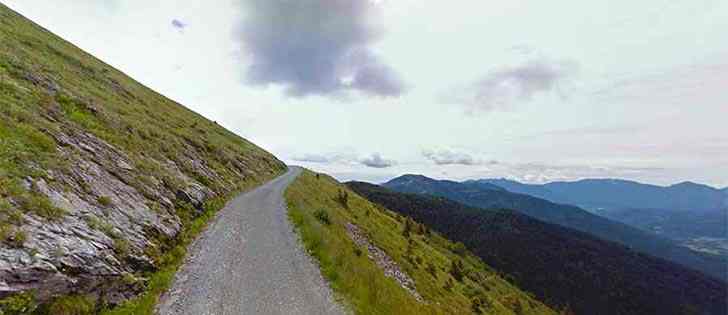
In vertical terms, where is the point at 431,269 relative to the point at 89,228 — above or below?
below

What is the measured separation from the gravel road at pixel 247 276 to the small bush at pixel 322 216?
14.2ft

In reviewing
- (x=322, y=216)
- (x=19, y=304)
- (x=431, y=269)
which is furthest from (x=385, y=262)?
(x=19, y=304)

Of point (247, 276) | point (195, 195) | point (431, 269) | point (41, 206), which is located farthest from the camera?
point (431, 269)

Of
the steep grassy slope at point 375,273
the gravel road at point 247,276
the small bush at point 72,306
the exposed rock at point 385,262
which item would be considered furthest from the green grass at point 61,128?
the exposed rock at point 385,262

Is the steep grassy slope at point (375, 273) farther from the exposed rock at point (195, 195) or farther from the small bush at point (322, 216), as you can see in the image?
the exposed rock at point (195, 195)

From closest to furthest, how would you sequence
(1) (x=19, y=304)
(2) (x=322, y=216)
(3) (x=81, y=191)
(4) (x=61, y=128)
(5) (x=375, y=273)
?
(1) (x=19, y=304) → (3) (x=81, y=191) → (5) (x=375, y=273) → (4) (x=61, y=128) → (2) (x=322, y=216)

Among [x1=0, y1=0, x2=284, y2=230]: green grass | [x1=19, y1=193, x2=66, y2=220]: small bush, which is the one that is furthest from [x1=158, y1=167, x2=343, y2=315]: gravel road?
[x1=0, y1=0, x2=284, y2=230]: green grass

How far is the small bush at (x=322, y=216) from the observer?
33531mm

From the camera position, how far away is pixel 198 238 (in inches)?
947

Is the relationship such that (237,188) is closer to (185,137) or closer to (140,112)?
(185,137)

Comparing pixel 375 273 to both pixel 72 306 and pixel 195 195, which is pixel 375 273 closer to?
pixel 72 306

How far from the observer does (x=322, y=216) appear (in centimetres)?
3475

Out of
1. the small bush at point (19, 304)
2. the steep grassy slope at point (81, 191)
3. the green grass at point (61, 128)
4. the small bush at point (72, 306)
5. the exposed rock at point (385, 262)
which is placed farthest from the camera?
the exposed rock at point (385, 262)

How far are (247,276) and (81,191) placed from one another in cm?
823
